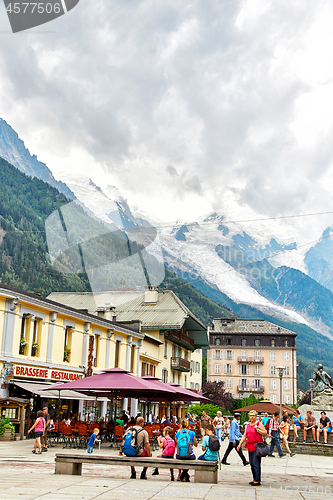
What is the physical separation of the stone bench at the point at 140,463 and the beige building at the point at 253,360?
83917 millimetres

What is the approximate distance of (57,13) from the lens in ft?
57.7

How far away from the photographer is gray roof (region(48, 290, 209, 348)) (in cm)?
4569

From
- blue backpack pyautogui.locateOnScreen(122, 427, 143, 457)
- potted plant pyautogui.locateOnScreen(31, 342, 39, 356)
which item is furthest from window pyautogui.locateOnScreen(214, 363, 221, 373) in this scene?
blue backpack pyautogui.locateOnScreen(122, 427, 143, 457)

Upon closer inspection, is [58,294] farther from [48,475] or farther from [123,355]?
[48,475]

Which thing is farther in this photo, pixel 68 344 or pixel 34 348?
pixel 68 344

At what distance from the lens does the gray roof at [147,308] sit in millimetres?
45688

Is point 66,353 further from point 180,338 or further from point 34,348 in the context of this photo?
point 180,338

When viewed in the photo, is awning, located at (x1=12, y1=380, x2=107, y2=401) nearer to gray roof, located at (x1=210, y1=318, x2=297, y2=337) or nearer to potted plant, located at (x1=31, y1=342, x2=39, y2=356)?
potted plant, located at (x1=31, y1=342, x2=39, y2=356)

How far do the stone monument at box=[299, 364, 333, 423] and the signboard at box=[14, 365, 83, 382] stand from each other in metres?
13.7

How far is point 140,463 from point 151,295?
4064 cm

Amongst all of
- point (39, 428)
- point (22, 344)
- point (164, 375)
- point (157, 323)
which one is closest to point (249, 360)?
point (164, 375)

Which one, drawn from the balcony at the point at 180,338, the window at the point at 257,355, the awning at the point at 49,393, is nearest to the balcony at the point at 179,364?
the balcony at the point at 180,338

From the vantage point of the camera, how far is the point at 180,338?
48.4 meters

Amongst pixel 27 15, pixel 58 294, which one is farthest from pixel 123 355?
pixel 27 15
